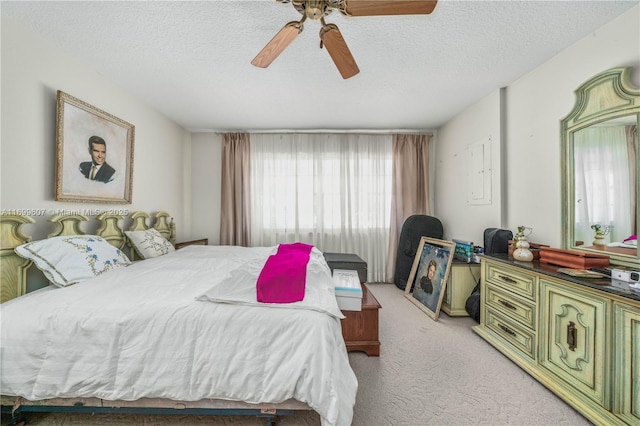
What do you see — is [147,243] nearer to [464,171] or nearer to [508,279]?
[508,279]

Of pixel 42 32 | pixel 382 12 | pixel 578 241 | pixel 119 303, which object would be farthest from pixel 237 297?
pixel 578 241

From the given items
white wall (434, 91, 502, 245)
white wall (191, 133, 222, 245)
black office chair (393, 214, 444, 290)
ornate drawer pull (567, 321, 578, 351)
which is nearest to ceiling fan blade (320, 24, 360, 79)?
white wall (434, 91, 502, 245)

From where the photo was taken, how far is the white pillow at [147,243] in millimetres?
2598

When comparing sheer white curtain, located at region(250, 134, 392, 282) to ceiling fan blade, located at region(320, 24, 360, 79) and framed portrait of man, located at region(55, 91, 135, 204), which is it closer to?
framed portrait of man, located at region(55, 91, 135, 204)

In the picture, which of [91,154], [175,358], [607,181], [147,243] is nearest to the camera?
[175,358]

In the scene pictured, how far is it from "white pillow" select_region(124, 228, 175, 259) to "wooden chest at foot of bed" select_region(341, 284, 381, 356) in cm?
220

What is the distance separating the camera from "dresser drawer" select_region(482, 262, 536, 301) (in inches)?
72.4

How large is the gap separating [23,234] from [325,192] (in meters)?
3.26

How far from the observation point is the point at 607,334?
1.35m

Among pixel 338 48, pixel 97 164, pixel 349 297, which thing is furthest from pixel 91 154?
pixel 349 297

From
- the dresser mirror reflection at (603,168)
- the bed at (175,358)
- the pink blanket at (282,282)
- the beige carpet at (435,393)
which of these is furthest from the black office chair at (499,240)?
the bed at (175,358)

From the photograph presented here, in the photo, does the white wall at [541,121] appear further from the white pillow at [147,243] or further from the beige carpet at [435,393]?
the white pillow at [147,243]

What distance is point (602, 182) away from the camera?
1.78 metres

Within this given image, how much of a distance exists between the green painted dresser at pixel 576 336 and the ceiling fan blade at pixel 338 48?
→ 2.05 m
